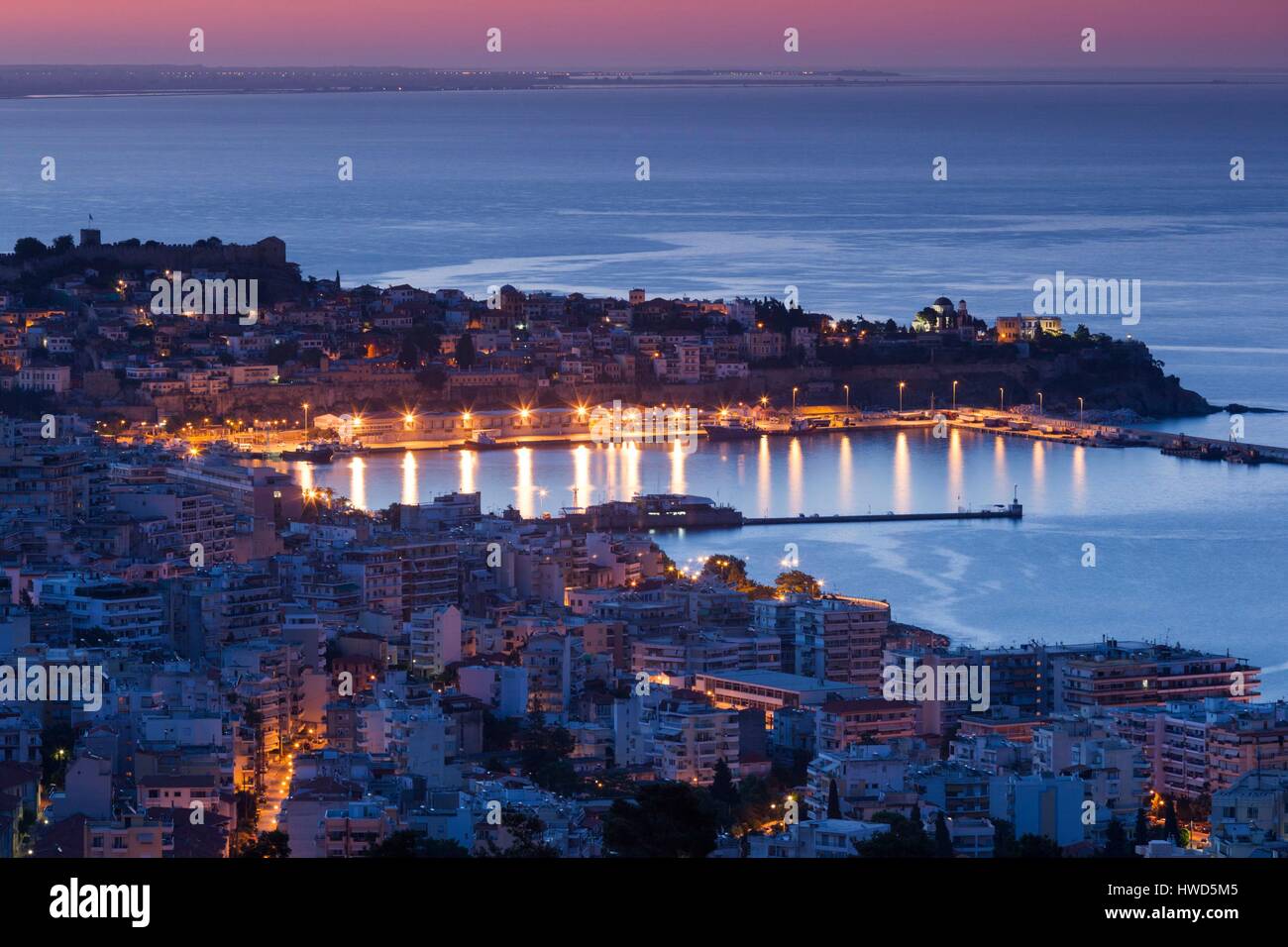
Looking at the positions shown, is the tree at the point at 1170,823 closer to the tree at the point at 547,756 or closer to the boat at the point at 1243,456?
the tree at the point at 547,756

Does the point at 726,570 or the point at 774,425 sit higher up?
the point at 774,425

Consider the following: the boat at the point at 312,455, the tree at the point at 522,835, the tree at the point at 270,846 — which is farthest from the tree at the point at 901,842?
the boat at the point at 312,455

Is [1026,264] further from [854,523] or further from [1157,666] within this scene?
[1157,666]

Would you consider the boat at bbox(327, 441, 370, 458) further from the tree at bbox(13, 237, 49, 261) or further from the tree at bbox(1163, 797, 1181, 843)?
the tree at bbox(1163, 797, 1181, 843)

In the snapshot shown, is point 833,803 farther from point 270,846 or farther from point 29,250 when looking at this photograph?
point 29,250

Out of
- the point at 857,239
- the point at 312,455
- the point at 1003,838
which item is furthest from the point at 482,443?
the point at 857,239
